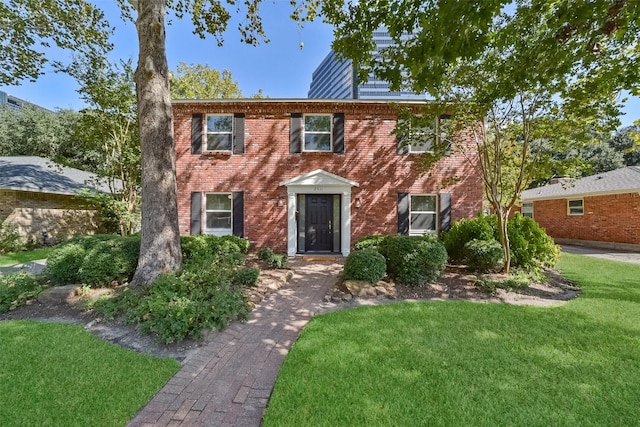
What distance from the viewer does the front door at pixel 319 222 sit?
9.87m

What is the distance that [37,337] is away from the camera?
141 inches

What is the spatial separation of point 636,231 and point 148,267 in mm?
18329

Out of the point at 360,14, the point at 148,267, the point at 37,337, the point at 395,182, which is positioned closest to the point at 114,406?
the point at 37,337

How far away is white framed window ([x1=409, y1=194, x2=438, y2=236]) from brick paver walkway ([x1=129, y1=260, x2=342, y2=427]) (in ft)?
19.8

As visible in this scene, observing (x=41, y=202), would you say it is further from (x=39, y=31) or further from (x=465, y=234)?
(x=465, y=234)

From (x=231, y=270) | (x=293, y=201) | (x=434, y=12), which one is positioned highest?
(x=434, y=12)

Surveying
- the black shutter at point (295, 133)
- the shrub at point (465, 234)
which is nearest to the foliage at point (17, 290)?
the black shutter at point (295, 133)

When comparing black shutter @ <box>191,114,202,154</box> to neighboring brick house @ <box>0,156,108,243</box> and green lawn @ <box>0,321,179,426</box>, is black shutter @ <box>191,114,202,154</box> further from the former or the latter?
green lawn @ <box>0,321,179,426</box>

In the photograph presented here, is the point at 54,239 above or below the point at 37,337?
above

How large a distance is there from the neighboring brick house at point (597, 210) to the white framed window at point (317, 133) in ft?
34.7

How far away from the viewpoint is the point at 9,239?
1012 centimetres

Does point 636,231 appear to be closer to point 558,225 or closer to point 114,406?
point 558,225

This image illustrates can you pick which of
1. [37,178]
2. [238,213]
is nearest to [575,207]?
[238,213]

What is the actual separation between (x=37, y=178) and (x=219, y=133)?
9.38 metres
